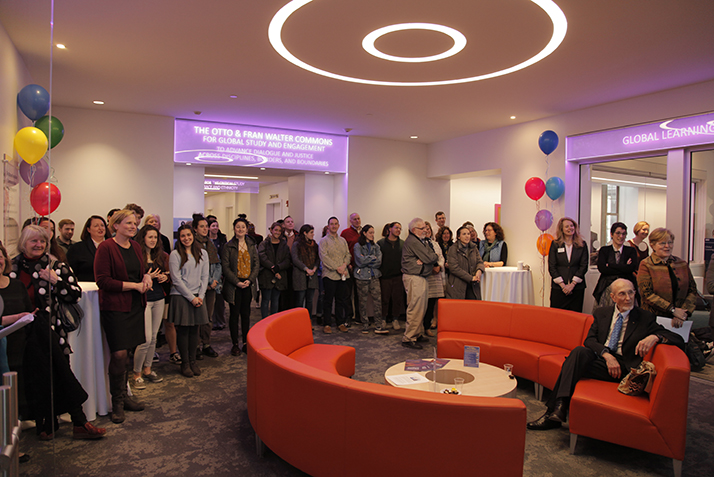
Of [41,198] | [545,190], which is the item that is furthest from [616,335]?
[41,198]

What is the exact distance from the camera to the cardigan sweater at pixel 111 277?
354 cm

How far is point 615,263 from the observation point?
219 inches

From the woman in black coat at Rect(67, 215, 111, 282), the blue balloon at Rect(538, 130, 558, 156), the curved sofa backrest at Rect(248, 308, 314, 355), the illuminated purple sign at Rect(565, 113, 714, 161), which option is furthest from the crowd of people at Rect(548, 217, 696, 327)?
the woman in black coat at Rect(67, 215, 111, 282)

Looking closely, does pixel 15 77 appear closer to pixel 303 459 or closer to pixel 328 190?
pixel 303 459

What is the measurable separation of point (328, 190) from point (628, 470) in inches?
283

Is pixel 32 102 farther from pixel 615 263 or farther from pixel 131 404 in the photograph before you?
pixel 615 263

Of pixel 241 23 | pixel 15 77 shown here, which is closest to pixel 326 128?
pixel 241 23

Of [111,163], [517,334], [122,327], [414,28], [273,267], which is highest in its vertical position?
[414,28]

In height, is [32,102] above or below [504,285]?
above

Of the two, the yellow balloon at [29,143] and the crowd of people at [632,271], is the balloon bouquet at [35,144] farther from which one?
A: the crowd of people at [632,271]

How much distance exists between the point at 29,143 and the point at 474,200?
417 inches

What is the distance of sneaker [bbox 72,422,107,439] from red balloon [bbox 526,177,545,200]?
6.46m

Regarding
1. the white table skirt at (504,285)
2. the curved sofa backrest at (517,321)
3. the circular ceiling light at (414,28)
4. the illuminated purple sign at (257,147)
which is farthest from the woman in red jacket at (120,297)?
the white table skirt at (504,285)

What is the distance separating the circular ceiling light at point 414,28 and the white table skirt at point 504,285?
3.30 meters
